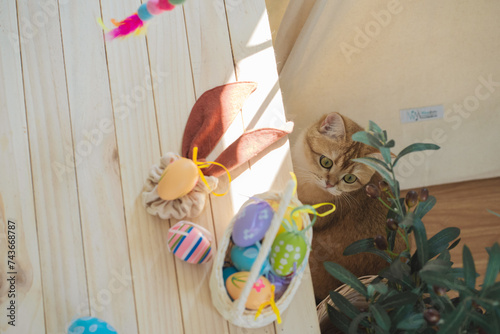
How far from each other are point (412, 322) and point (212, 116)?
2.31 ft

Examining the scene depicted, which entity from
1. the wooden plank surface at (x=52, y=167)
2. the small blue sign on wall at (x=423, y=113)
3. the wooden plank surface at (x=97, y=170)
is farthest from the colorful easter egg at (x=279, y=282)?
the small blue sign on wall at (x=423, y=113)

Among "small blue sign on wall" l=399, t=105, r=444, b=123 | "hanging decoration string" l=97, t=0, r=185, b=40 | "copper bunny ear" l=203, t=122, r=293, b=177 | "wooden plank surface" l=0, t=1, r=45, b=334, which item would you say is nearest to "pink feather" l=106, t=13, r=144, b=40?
"hanging decoration string" l=97, t=0, r=185, b=40

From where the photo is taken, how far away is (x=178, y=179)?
1006mm

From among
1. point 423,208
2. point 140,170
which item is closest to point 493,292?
point 423,208

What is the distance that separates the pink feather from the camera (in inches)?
39.0

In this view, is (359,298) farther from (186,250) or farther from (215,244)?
(186,250)

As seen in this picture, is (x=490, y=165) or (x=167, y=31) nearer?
(x=167, y=31)

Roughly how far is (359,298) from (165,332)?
24.9 inches

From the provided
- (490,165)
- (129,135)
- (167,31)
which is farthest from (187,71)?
(490,165)

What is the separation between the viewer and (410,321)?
95 cm

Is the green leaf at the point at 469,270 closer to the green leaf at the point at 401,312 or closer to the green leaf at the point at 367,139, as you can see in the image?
the green leaf at the point at 401,312

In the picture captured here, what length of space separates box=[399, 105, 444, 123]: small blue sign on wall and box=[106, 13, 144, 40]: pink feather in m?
1.13

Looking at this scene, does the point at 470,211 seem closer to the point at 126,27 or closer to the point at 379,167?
the point at 379,167

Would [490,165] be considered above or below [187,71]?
below
